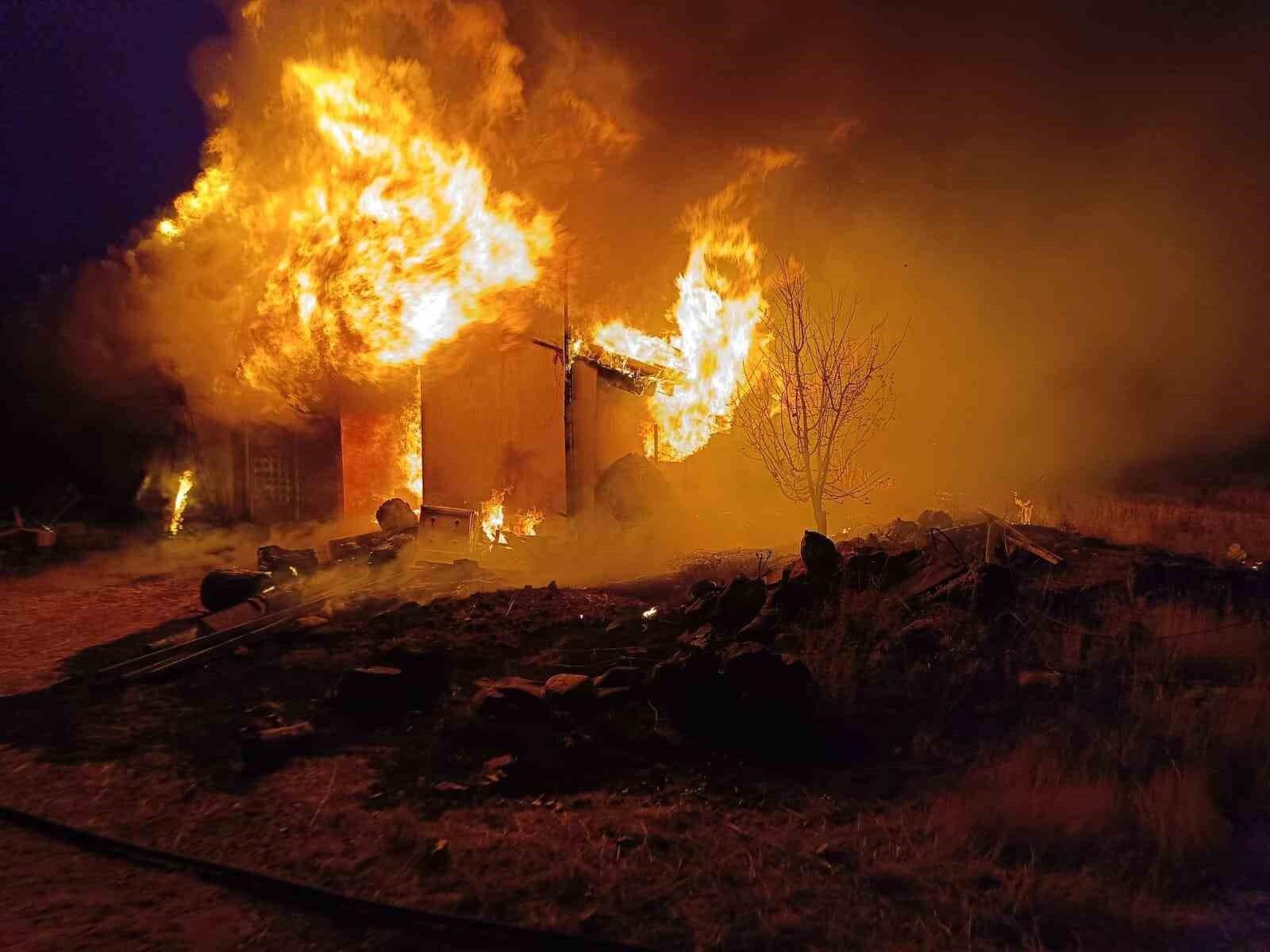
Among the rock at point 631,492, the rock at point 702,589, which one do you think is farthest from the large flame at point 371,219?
the rock at point 702,589

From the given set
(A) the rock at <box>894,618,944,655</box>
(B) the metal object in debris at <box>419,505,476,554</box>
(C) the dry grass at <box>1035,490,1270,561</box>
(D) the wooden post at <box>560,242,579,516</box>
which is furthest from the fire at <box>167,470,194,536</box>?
(C) the dry grass at <box>1035,490,1270,561</box>

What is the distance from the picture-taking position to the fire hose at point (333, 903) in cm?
350

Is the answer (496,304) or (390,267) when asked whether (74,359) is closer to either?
(390,267)

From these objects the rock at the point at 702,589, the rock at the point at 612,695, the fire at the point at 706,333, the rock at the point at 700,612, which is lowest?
the rock at the point at 612,695

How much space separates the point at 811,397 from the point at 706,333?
11.2 feet

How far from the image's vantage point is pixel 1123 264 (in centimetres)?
1936

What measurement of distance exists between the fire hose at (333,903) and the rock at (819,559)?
5.45 m

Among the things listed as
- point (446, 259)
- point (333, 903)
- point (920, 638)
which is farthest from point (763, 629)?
point (446, 259)

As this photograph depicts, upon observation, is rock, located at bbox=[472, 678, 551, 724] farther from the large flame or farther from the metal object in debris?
the large flame

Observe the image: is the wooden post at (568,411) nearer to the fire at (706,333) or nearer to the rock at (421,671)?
the fire at (706,333)

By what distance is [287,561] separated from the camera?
12.9 metres

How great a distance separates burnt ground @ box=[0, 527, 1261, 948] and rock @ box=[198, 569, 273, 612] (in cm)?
181

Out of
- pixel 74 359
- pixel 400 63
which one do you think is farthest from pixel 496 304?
pixel 74 359

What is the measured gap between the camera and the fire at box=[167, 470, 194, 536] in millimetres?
19875
